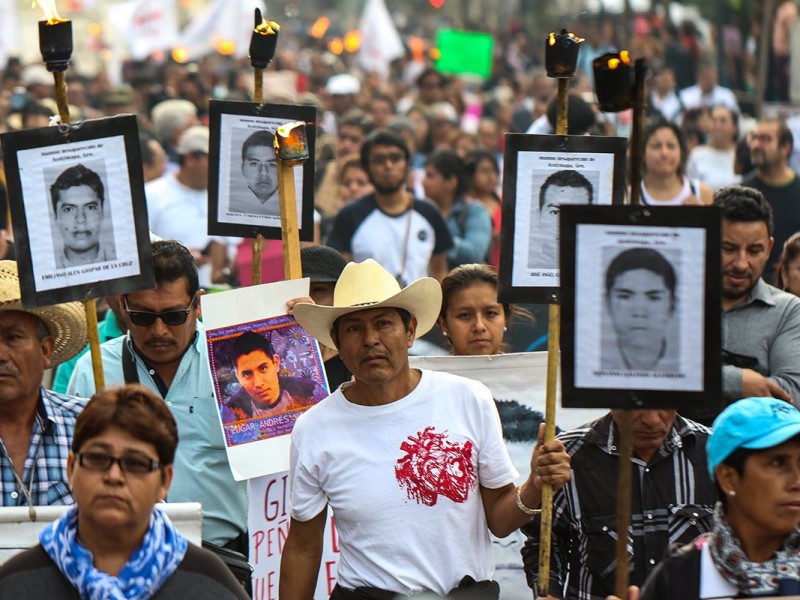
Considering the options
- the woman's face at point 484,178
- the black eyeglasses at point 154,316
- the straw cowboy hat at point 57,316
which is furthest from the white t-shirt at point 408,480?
the woman's face at point 484,178

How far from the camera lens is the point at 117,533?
3980mm

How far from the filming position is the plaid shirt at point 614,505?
5.23 meters

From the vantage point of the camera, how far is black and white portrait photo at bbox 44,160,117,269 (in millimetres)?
5312

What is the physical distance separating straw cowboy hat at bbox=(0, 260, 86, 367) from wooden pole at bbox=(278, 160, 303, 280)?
828mm

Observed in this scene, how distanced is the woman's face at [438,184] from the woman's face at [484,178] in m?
0.73

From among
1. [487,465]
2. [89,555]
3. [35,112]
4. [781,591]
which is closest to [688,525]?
[487,465]

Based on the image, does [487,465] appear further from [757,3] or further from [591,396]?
[757,3]

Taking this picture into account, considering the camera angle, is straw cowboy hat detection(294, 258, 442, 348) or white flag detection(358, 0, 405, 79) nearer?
straw cowboy hat detection(294, 258, 442, 348)

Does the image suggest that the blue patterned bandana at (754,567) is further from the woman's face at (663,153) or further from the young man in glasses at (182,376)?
the woman's face at (663,153)

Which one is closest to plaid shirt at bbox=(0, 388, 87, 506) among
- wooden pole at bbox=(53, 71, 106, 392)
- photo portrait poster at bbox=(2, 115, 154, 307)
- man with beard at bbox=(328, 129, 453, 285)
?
wooden pole at bbox=(53, 71, 106, 392)

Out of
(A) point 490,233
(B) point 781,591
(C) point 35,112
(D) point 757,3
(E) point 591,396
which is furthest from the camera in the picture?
(D) point 757,3

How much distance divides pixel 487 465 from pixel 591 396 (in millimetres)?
770

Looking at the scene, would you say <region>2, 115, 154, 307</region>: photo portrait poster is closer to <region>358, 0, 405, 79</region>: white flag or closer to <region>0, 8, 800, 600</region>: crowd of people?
<region>0, 8, 800, 600</region>: crowd of people

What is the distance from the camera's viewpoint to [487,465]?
206 inches
